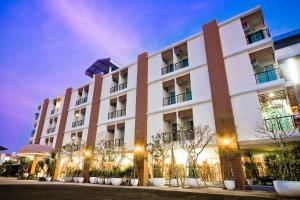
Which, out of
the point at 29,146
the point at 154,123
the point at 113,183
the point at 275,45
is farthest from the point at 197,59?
the point at 29,146

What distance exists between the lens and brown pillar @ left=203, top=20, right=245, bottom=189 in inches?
410

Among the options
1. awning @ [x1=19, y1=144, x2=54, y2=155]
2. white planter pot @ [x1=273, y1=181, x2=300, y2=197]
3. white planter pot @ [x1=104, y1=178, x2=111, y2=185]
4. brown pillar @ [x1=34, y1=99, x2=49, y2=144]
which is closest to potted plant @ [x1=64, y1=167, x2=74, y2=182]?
awning @ [x1=19, y1=144, x2=54, y2=155]

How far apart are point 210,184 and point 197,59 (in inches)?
352

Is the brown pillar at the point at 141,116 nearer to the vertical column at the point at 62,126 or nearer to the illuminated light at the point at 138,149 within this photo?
the illuminated light at the point at 138,149

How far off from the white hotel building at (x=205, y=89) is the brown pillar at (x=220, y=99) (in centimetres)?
6

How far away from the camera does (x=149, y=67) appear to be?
17438 mm

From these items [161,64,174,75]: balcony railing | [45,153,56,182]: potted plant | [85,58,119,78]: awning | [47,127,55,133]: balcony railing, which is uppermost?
[85,58,119,78]: awning

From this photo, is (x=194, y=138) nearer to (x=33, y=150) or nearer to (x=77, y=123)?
(x=77, y=123)

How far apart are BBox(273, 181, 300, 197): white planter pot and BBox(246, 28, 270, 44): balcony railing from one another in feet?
32.1

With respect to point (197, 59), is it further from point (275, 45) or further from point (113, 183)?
point (113, 183)

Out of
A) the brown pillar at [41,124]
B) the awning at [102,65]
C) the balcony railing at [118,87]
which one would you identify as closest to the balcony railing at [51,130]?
the brown pillar at [41,124]

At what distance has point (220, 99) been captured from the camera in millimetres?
12125

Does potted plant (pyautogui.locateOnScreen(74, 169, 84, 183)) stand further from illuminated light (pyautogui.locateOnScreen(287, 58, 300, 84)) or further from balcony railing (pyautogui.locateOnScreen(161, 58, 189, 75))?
illuminated light (pyautogui.locateOnScreen(287, 58, 300, 84))

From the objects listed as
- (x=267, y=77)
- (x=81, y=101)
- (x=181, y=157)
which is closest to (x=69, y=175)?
(x=81, y=101)
